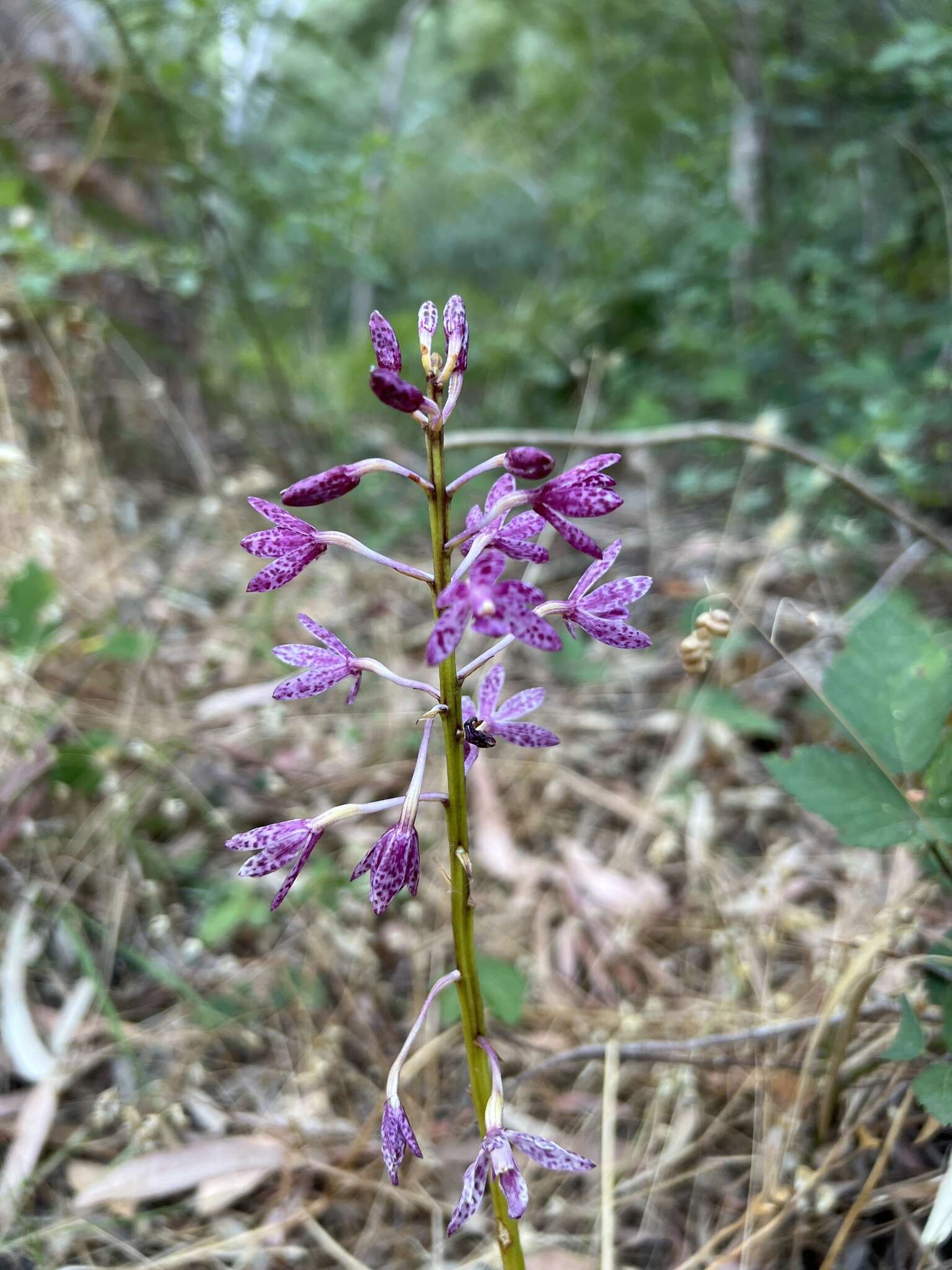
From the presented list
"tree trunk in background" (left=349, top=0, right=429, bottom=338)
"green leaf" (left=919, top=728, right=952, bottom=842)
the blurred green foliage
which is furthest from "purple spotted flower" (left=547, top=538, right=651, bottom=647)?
"tree trunk in background" (left=349, top=0, right=429, bottom=338)

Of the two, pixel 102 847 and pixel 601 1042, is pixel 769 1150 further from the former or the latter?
pixel 102 847

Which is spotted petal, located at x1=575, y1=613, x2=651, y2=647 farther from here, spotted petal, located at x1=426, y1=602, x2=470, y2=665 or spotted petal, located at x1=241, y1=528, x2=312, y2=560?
spotted petal, located at x1=241, y1=528, x2=312, y2=560

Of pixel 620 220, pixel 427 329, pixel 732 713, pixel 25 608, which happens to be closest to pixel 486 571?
pixel 427 329

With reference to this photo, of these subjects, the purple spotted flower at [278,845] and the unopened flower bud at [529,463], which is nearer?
the unopened flower bud at [529,463]

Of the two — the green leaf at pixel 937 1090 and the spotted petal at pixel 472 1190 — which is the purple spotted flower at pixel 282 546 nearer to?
the spotted petal at pixel 472 1190

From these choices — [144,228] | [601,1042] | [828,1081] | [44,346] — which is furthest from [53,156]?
[828,1081]

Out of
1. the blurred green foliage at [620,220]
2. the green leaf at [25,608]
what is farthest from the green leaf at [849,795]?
the green leaf at [25,608]
